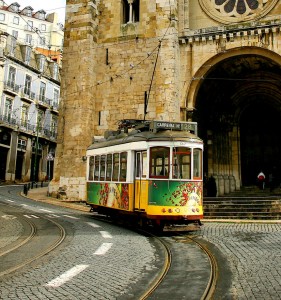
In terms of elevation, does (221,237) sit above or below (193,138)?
below

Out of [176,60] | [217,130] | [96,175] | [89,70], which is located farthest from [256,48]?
[96,175]

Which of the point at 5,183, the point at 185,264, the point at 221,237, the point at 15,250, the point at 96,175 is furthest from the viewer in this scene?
the point at 5,183

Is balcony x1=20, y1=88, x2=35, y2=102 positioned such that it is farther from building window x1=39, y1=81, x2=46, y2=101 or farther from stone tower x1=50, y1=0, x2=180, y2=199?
stone tower x1=50, y1=0, x2=180, y2=199

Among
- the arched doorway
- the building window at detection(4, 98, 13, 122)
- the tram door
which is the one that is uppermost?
the building window at detection(4, 98, 13, 122)

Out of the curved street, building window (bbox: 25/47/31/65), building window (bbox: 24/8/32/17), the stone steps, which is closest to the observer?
the curved street

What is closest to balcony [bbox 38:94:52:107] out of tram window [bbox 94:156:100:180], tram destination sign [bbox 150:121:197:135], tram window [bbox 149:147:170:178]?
tram window [bbox 94:156:100:180]

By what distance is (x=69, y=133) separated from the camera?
63.3 ft

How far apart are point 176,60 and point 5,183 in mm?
20756

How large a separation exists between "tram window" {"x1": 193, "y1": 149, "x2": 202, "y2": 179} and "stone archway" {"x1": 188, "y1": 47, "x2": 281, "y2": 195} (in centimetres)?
913

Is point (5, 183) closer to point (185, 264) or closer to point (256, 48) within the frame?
point (256, 48)

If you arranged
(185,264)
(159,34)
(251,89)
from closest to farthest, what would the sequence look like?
(185,264), (159,34), (251,89)

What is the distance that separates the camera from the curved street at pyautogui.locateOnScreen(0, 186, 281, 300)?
15.4 feet

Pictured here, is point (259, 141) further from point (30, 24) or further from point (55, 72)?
point (30, 24)

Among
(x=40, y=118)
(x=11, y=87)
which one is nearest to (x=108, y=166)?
(x=11, y=87)
